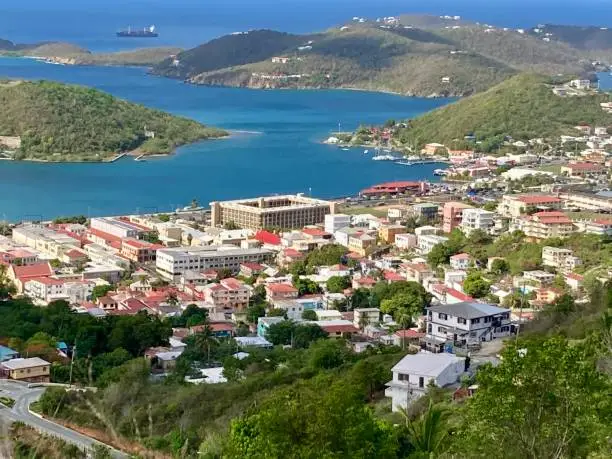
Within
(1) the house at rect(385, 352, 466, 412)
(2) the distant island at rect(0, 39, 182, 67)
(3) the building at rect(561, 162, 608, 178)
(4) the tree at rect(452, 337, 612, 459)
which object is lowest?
(3) the building at rect(561, 162, 608, 178)

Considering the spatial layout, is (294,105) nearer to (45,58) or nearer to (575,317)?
(45,58)

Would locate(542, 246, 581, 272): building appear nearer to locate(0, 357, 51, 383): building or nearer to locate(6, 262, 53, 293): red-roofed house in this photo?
locate(6, 262, 53, 293): red-roofed house

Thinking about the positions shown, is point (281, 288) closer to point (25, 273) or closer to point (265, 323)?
point (265, 323)

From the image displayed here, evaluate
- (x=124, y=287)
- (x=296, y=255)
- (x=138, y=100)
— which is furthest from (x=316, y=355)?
(x=138, y=100)

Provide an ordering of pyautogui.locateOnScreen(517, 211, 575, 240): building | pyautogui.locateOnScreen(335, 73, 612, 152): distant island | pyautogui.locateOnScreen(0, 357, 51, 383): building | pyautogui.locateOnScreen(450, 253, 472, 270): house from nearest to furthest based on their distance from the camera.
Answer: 1. pyautogui.locateOnScreen(0, 357, 51, 383): building
2. pyautogui.locateOnScreen(450, 253, 472, 270): house
3. pyautogui.locateOnScreen(517, 211, 575, 240): building
4. pyautogui.locateOnScreen(335, 73, 612, 152): distant island

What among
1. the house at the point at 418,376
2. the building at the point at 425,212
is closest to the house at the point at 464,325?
the house at the point at 418,376

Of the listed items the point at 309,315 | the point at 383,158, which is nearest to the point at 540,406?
the point at 309,315

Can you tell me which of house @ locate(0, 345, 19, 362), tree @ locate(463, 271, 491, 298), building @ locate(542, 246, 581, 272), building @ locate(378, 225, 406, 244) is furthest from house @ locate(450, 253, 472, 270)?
house @ locate(0, 345, 19, 362)
